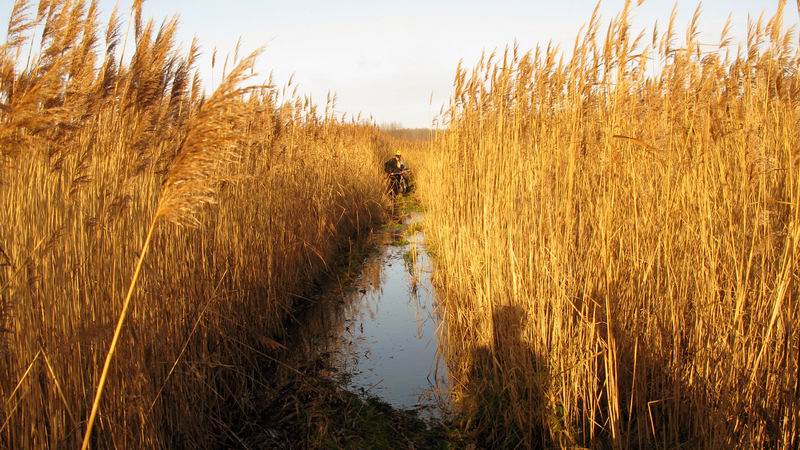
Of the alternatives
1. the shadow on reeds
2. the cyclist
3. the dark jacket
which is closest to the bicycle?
the cyclist

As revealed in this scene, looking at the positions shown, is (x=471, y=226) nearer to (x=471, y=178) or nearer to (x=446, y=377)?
(x=471, y=178)

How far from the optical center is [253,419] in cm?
348

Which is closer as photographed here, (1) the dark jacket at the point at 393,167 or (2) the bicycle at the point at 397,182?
(2) the bicycle at the point at 397,182

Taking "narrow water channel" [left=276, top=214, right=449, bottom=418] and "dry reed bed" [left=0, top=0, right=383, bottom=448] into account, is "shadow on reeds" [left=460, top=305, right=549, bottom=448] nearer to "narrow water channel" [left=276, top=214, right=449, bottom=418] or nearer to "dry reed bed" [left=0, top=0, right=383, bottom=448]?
"narrow water channel" [left=276, top=214, right=449, bottom=418]

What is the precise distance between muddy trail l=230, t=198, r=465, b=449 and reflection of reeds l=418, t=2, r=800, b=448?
1.50 feet

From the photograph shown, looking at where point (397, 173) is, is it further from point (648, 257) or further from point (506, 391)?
point (648, 257)

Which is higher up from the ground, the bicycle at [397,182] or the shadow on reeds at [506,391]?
the bicycle at [397,182]

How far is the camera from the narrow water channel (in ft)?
13.3

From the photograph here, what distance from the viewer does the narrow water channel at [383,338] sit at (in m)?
4.04

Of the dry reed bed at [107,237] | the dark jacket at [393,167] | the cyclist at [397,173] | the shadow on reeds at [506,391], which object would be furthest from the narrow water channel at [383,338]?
the dark jacket at [393,167]

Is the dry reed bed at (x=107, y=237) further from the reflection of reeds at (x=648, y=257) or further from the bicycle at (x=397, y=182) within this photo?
the bicycle at (x=397, y=182)

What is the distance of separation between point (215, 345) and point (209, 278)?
1.54 ft

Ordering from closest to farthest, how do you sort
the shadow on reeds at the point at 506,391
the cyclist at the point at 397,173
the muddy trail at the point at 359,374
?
the shadow on reeds at the point at 506,391 → the muddy trail at the point at 359,374 → the cyclist at the point at 397,173

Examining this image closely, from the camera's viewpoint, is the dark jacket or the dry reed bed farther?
the dark jacket
